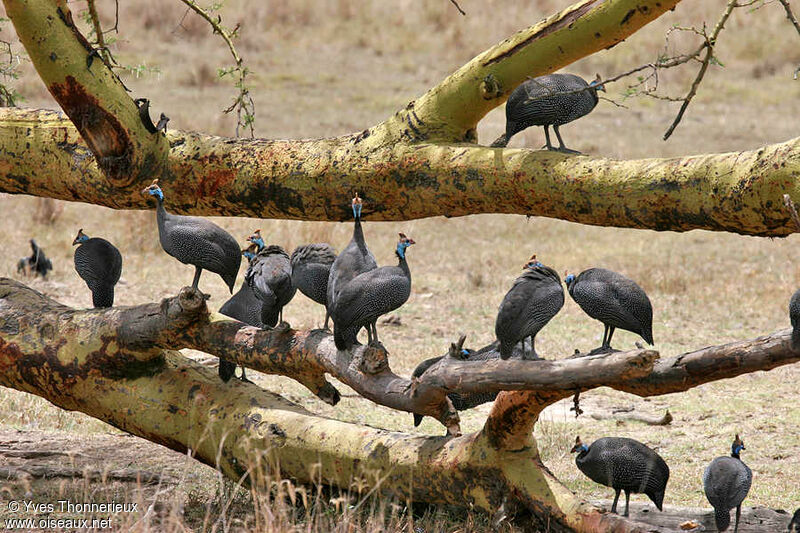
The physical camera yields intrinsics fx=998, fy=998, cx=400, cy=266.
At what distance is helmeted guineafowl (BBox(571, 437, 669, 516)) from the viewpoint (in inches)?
180

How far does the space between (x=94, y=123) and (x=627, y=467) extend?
2.96 meters

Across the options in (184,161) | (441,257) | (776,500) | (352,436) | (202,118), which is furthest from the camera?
(202,118)

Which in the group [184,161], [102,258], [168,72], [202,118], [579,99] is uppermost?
[168,72]

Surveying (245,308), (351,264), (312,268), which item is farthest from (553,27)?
(245,308)

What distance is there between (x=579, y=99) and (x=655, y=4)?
1204 millimetres

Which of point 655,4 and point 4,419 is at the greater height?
point 655,4

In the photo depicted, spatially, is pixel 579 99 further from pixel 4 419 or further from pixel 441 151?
pixel 4 419

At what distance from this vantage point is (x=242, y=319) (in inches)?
209

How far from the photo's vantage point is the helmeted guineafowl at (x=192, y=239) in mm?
4875

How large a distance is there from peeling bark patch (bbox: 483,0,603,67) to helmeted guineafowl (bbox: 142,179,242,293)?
1.57m

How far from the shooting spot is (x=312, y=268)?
16.3ft

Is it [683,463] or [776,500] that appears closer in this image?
[776,500]

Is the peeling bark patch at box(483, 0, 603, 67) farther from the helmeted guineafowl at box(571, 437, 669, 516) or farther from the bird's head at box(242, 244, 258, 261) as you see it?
the helmeted guineafowl at box(571, 437, 669, 516)

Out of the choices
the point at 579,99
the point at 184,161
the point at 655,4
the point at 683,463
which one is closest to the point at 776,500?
the point at 683,463
